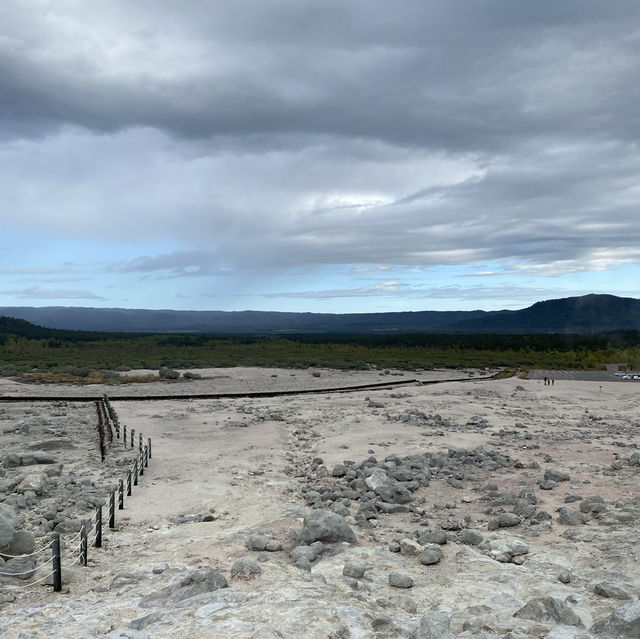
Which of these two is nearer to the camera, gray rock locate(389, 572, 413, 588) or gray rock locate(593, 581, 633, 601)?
gray rock locate(593, 581, 633, 601)

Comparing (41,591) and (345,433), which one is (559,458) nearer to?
(345,433)

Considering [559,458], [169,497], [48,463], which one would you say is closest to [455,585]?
[169,497]

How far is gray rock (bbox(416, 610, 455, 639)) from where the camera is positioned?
723cm

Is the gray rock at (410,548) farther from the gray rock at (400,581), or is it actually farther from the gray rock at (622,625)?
the gray rock at (622,625)

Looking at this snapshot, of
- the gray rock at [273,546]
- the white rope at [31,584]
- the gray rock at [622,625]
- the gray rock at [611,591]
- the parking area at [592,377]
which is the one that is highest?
the gray rock at [622,625]

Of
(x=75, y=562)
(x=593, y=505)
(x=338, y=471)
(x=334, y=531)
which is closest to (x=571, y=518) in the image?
(x=593, y=505)

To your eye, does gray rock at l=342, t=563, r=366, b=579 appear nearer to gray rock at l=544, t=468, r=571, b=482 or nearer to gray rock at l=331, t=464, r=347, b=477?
gray rock at l=331, t=464, r=347, b=477

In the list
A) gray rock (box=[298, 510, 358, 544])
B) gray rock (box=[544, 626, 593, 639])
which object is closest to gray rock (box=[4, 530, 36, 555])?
gray rock (box=[298, 510, 358, 544])

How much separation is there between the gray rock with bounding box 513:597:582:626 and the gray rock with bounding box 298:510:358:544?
4327 mm

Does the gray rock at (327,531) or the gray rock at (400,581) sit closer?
the gray rock at (400,581)

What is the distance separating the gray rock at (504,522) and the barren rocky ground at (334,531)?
0.11 feet

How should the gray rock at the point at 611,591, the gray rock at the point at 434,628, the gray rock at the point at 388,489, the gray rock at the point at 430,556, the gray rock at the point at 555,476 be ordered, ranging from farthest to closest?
the gray rock at the point at 555,476 → the gray rock at the point at 388,489 → the gray rock at the point at 430,556 → the gray rock at the point at 611,591 → the gray rock at the point at 434,628

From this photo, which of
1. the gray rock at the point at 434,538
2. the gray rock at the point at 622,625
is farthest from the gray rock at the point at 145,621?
the gray rock at the point at 622,625

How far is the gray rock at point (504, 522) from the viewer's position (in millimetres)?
12859
